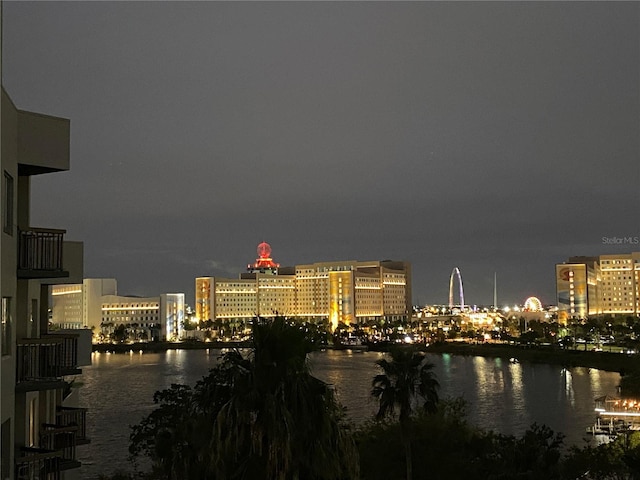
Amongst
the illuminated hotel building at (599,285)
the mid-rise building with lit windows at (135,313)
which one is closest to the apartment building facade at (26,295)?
the mid-rise building with lit windows at (135,313)

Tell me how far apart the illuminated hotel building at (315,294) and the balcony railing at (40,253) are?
132 metres

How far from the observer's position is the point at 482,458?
14133mm

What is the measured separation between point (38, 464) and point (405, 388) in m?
9.12

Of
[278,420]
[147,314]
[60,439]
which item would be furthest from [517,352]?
[278,420]

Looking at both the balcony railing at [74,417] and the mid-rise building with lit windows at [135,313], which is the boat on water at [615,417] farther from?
the mid-rise building with lit windows at [135,313]

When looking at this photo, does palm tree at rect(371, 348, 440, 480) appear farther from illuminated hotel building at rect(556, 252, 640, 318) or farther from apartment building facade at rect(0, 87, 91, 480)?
illuminated hotel building at rect(556, 252, 640, 318)

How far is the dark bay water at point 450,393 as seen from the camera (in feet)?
92.6

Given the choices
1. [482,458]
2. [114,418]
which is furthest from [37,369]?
[114,418]

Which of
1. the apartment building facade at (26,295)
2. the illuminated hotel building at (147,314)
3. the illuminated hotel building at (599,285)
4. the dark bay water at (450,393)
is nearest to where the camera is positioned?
the apartment building facade at (26,295)

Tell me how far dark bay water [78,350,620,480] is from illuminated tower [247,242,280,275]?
90.5m

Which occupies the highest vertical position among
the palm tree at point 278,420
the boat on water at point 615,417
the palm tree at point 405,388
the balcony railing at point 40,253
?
the balcony railing at point 40,253

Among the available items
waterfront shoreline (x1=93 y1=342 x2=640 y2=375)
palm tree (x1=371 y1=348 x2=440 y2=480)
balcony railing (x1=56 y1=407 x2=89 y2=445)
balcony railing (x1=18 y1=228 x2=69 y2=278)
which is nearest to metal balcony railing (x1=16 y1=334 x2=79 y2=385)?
balcony railing (x1=18 y1=228 x2=69 y2=278)

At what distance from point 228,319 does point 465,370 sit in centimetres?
8956

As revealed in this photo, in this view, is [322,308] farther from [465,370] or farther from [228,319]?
[465,370]
